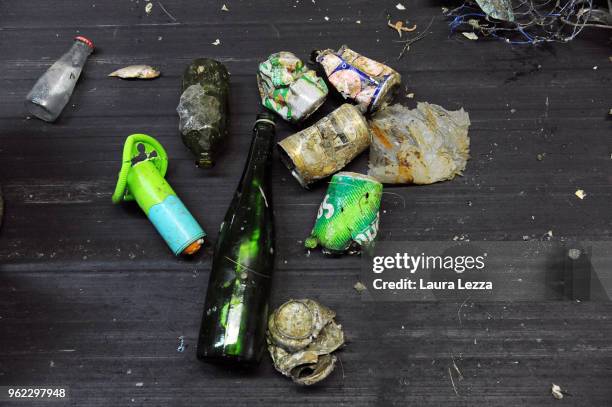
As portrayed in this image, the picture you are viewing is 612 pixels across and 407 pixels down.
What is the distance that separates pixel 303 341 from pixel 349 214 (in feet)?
0.79

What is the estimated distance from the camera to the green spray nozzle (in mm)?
993

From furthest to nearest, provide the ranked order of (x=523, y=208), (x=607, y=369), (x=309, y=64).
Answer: (x=309, y=64) → (x=523, y=208) → (x=607, y=369)

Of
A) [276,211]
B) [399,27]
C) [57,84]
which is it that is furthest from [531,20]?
[57,84]

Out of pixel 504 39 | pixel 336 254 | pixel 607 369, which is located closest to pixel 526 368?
pixel 607 369

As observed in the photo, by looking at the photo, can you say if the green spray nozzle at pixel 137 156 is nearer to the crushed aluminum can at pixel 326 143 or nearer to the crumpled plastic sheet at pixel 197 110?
the crumpled plastic sheet at pixel 197 110

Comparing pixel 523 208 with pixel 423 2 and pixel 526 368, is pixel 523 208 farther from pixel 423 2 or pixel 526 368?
pixel 423 2

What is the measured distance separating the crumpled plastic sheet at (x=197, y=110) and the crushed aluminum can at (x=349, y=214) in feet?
0.89

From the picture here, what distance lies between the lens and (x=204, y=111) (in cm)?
104

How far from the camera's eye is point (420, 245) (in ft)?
3.37

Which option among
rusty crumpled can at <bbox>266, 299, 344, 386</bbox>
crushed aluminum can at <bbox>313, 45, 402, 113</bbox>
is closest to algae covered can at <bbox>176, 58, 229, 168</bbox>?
crushed aluminum can at <bbox>313, 45, 402, 113</bbox>

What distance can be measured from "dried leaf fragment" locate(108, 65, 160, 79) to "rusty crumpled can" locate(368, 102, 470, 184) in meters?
0.49

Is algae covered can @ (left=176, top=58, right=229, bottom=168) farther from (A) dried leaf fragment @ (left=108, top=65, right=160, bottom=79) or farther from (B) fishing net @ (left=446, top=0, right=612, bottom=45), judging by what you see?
(B) fishing net @ (left=446, top=0, right=612, bottom=45)

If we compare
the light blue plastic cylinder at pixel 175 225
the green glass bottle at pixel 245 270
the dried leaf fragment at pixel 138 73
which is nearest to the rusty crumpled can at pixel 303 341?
the green glass bottle at pixel 245 270

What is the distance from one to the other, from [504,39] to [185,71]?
0.71m
